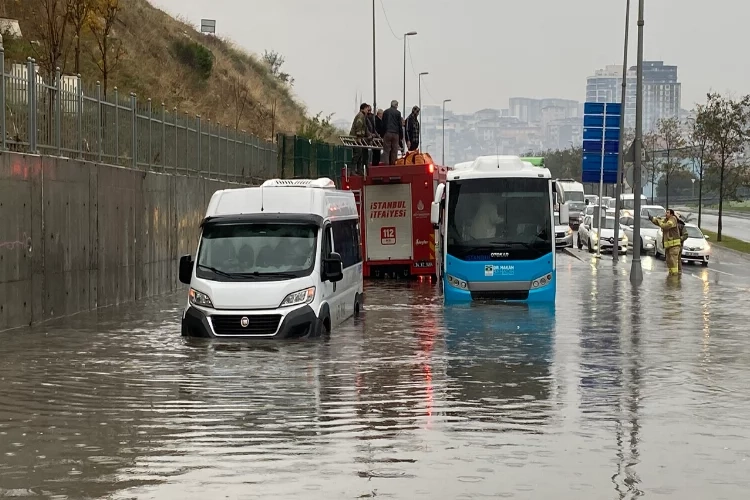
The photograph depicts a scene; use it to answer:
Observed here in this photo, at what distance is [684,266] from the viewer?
154 ft

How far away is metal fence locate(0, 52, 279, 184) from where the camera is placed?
66.5ft

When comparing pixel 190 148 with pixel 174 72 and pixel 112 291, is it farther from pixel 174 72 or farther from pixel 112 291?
pixel 174 72

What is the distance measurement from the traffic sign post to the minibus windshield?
124 ft

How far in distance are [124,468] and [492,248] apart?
17.2 metres

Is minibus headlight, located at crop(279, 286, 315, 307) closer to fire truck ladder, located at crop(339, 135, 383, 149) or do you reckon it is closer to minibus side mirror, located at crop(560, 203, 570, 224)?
minibus side mirror, located at crop(560, 203, 570, 224)

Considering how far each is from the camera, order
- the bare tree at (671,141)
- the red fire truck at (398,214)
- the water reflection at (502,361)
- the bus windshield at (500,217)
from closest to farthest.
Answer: the water reflection at (502,361) → the bus windshield at (500,217) → the red fire truck at (398,214) → the bare tree at (671,141)

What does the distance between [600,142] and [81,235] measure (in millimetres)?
36282

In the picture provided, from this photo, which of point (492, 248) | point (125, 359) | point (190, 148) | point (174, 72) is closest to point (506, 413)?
point (125, 359)

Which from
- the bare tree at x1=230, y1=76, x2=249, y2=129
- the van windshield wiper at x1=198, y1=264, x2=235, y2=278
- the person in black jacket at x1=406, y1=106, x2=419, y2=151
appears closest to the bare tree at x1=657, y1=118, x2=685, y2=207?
the bare tree at x1=230, y1=76, x2=249, y2=129

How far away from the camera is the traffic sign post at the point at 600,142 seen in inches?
2172

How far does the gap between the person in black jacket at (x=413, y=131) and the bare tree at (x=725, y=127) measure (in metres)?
36.6

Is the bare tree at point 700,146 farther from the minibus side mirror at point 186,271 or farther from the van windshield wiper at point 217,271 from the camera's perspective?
the minibus side mirror at point 186,271

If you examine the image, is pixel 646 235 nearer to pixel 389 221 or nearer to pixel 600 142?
pixel 600 142

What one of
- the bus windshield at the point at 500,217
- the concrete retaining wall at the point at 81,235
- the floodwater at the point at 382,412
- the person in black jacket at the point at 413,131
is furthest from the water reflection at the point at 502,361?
the person in black jacket at the point at 413,131
